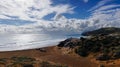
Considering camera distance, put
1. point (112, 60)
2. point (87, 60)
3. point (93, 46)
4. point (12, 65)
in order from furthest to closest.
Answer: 1. point (93, 46)
2. point (87, 60)
3. point (112, 60)
4. point (12, 65)

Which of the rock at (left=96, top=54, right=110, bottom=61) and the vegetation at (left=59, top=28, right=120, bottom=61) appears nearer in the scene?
the rock at (left=96, top=54, right=110, bottom=61)

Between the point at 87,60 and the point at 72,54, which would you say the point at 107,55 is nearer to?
the point at 87,60

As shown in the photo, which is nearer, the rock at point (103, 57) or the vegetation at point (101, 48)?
the rock at point (103, 57)

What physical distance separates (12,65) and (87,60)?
1696 cm

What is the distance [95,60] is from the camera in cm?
4541

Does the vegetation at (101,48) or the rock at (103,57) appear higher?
the vegetation at (101,48)

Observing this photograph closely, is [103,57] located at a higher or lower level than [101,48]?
lower

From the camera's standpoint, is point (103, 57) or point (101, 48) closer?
point (103, 57)

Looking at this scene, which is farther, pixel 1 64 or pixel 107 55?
pixel 107 55

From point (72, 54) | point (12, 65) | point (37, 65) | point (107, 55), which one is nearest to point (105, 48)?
point (107, 55)

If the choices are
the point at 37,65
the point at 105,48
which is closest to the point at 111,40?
the point at 105,48

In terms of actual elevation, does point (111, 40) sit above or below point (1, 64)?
above

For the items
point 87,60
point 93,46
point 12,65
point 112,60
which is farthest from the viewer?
point 93,46

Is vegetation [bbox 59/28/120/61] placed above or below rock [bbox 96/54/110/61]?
above
